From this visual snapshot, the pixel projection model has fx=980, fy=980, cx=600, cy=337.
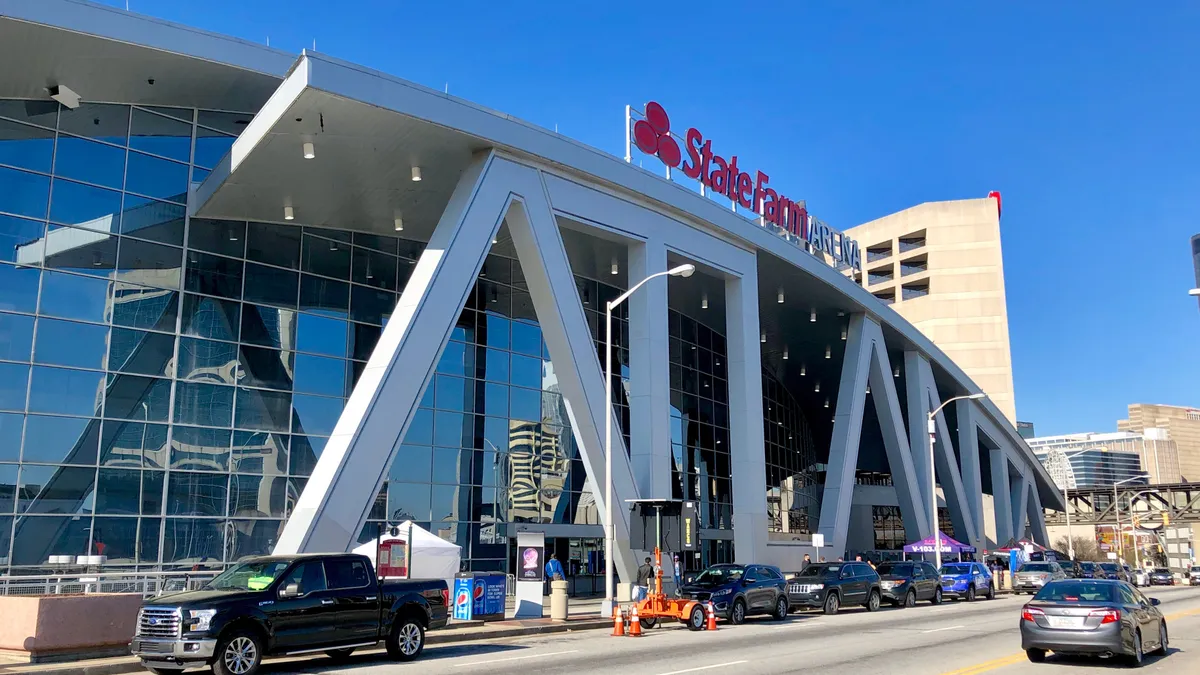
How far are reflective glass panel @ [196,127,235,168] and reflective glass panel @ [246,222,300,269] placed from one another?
2.22m

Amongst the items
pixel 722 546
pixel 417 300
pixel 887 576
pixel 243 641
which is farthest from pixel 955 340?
pixel 243 641

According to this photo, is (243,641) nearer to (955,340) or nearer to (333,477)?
(333,477)

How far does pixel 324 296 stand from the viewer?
31.9 metres

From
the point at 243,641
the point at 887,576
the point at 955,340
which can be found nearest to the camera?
the point at 243,641

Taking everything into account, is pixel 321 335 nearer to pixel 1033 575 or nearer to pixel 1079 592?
pixel 1079 592

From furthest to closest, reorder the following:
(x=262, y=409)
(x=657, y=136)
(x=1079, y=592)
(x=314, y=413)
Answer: (x=657, y=136), (x=314, y=413), (x=262, y=409), (x=1079, y=592)

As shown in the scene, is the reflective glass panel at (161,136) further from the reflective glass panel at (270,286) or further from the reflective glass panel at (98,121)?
the reflective glass panel at (270,286)

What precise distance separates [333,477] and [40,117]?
13.5 metres

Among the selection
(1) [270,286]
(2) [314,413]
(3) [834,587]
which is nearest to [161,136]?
(1) [270,286]

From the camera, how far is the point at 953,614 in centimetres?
2897

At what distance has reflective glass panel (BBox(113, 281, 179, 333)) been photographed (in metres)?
27.0

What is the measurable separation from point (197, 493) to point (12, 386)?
552 cm

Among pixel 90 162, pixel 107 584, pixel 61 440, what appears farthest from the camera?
pixel 90 162

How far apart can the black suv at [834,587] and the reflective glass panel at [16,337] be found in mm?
21987
